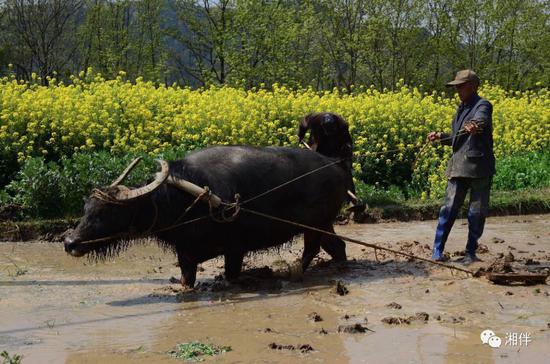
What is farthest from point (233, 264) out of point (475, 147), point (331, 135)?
point (475, 147)

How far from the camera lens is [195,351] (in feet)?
16.4

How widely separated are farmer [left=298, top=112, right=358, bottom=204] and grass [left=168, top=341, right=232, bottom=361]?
10.4ft

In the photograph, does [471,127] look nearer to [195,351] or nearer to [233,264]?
[233,264]

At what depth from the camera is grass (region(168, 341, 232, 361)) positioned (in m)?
4.94

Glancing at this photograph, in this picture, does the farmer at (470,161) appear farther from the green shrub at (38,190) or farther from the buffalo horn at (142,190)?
the green shrub at (38,190)

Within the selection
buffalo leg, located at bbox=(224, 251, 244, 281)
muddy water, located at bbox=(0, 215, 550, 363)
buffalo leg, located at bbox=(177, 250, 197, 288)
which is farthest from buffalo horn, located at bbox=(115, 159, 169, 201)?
buffalo leg, located at bbox=(224, 251, 244, 281)

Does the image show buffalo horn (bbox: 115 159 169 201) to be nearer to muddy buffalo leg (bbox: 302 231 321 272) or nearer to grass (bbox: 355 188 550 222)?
muddy buffalo leg (bbox: 302 231 321 272)

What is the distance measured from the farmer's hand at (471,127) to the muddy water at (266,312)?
1.29 m

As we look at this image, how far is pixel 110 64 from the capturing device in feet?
99.4

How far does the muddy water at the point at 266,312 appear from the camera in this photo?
16.5ft

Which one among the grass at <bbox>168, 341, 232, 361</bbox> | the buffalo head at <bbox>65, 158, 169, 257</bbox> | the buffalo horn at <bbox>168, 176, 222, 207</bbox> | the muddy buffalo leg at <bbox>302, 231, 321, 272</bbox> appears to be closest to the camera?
the grass at <bbox>168, 341, 232, 361</bbox>

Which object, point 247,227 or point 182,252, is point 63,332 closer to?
point 182,252

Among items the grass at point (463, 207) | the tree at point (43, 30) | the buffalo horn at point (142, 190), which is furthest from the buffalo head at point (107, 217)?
the tree at point (43, 30)

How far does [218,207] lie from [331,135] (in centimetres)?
169
